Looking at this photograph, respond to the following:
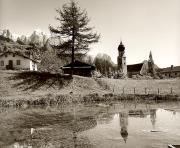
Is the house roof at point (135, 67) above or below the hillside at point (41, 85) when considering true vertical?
above

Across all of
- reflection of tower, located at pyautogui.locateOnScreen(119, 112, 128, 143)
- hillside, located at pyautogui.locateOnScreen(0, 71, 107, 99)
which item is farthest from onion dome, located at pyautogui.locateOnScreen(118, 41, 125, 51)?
reflection of tower, located at pyautogui.locateOnScreen(119, 112, 128, 143)

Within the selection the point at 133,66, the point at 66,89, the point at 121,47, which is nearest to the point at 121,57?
the point at 121,47

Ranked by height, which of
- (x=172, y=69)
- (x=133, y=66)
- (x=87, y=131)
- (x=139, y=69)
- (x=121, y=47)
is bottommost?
(x=87, y=131)

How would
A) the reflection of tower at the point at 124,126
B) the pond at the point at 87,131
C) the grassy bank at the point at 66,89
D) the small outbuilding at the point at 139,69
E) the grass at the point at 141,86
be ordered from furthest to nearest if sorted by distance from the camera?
the small outbuilding at the point at 139,69 < the grass at the point at 141,86 < the grassy bank at the point at 66,89 < the reflection of tower at the point at 124,126 < the pond at the point at 87,131

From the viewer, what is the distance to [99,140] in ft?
51.1

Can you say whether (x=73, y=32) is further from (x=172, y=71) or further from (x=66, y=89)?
(x=172, y=71)

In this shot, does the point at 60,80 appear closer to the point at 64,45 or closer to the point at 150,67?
the point at 64,45

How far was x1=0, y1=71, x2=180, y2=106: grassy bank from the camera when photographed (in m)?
36.4

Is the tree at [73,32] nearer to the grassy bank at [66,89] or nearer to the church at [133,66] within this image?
the grassy bank at [66,89]

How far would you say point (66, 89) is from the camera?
4497 cm

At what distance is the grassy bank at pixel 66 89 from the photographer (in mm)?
36362

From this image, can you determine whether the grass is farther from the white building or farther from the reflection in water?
the reflection in water

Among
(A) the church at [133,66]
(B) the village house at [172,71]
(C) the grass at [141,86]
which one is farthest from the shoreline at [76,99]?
(B) the village house at [172,71]

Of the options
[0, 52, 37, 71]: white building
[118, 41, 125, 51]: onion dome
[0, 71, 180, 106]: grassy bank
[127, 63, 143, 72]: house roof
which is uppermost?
[118, 41, 125, 51]: onion dome
